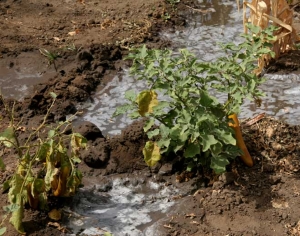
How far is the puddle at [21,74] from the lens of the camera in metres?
5.58

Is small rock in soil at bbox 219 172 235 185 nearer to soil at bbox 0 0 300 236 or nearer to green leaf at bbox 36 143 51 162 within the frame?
soil at bbox 0 0 300 236

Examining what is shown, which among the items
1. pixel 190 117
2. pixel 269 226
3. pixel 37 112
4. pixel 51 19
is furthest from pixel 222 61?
pixel 51 19

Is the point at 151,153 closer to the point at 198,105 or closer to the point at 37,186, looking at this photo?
the point at 198,105

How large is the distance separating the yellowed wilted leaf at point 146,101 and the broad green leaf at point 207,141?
1.61 ft

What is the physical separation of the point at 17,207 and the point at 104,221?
0.78m

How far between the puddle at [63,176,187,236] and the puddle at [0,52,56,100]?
5.95ft

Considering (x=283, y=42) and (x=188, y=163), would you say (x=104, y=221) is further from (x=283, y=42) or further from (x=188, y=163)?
(x=283, y=42)

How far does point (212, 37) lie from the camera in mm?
6477

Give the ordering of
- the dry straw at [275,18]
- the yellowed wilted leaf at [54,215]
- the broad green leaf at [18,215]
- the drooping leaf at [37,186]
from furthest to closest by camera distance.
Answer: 1. the dry straw at [275,18]
2. the yellowed wilted leaf at [54,215]
3. the drooping leaf at [37,186]
4. the broad green leaf at [18,215]

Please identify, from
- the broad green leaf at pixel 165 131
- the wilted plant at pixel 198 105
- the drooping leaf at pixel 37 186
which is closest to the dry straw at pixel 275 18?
the wilted plant at pixel 198 105

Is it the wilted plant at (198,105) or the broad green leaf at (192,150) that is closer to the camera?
the wilted plant at (198,105)

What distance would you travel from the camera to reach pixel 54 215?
375 centimetres

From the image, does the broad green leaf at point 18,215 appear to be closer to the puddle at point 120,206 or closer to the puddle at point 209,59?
the puddle at point 120,206

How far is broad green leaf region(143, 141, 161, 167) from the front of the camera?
390cm
